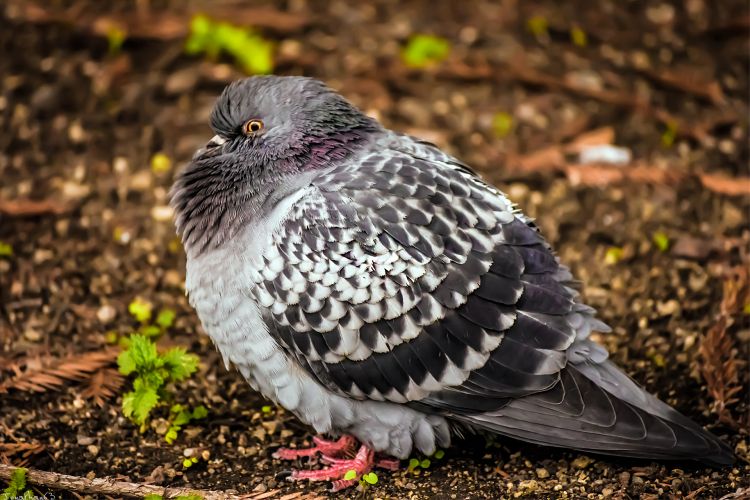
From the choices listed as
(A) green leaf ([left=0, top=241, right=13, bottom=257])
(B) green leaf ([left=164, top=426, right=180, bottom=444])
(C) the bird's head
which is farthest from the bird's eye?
(A) green leaf ([left=0, top=241, right=13, bottom=257])

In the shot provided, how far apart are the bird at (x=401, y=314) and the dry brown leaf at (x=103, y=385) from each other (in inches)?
39.8

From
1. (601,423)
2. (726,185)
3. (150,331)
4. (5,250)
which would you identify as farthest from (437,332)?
(5,250)

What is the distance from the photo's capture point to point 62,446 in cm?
524

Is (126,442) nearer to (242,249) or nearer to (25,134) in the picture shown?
(242,249)

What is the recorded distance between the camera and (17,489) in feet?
15.2

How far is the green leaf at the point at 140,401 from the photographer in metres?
5.14

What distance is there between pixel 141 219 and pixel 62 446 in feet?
7.60

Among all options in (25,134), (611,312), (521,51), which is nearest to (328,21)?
(521,51)

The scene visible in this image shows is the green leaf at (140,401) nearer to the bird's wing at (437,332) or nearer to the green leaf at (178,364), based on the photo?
the green leaf at (178,364)

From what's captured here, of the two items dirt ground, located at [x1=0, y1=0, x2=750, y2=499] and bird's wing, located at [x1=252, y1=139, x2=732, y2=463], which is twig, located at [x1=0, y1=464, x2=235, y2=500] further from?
bird's wing, located at [x1=252, y1=139, x2=732, y2=463]

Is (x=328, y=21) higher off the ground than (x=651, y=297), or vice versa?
(x=328, y=21)

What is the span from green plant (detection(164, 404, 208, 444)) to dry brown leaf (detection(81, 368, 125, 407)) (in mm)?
407

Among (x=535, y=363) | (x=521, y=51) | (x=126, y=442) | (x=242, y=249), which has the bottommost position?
(x=126, y=442)

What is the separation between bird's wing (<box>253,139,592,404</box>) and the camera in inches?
183
